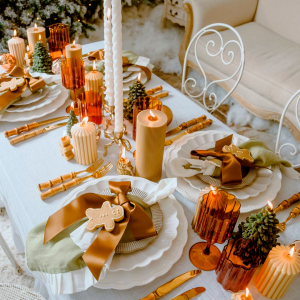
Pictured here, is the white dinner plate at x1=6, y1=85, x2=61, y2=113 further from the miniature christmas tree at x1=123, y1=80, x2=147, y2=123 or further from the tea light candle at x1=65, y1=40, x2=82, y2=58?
the miniature christmas tree at x1=123, y1=80, x2=147, y2=123

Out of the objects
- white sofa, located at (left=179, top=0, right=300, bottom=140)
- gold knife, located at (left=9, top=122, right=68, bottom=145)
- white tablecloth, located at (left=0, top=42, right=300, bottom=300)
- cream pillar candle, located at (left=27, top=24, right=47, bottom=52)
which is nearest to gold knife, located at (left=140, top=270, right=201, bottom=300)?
white tablecloth, located at (left=0, top=42, right=300, bottom=300)

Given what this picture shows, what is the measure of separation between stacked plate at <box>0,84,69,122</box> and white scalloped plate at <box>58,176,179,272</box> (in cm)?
39

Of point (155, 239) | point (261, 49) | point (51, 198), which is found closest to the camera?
point (155, 239)

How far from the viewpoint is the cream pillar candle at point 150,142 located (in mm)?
775

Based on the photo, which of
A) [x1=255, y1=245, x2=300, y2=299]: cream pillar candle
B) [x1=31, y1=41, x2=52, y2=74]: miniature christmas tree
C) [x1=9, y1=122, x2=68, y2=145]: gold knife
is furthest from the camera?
[x1=31, y1=41, x2=52, y2=74]: miniature christmas tree

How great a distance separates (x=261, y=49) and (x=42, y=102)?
1.72 m

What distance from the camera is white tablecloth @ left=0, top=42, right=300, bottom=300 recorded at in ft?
2.11

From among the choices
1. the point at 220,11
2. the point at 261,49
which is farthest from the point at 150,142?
the point at 220,11

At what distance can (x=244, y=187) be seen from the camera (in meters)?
0.84

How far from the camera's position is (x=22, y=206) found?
0.80 m

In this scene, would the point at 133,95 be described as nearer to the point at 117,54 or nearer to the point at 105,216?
the point at 117,54

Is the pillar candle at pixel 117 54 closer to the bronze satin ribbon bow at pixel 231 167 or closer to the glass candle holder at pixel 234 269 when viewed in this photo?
the bronze satin ribbon bow at pixel 231 167

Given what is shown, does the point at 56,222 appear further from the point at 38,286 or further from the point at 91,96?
the point at 91,96

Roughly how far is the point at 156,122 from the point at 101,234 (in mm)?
295
